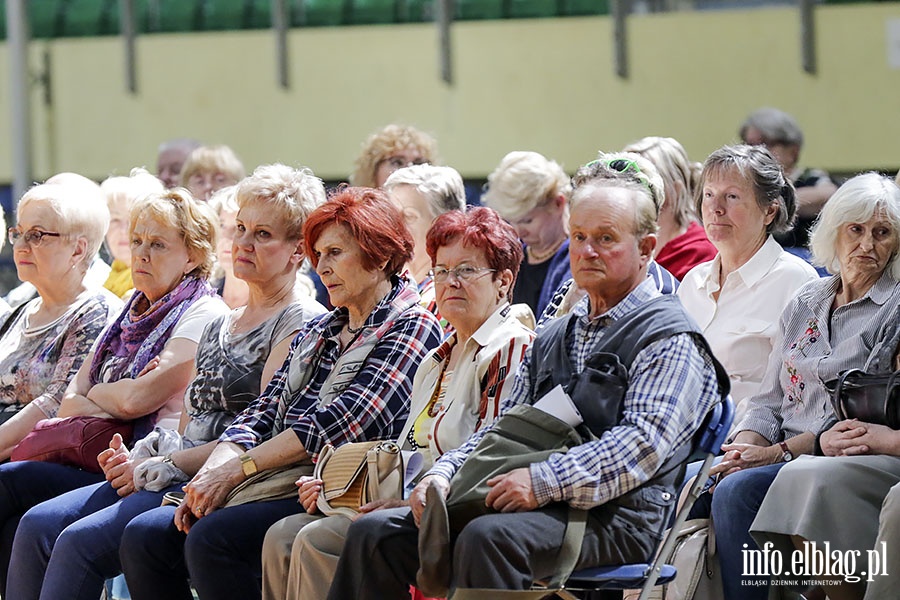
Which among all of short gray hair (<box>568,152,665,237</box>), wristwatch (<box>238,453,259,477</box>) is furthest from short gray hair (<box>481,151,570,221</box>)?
wristwatch (<box>238,453,259,477</box>)

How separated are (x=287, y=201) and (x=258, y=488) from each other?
2.89 ft

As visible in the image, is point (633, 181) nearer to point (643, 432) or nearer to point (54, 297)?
point (643, 432)

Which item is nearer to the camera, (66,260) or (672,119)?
(66,260)

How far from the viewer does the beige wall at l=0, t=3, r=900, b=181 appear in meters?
7.93

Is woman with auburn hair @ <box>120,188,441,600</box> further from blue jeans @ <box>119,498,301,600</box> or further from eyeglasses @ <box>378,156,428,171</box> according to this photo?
eyeglasses @ <box>378,156,428,171</box>

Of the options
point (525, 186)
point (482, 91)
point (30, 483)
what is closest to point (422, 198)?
point (525, 186)

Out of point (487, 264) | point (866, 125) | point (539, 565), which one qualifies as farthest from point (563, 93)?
point (539, 565)

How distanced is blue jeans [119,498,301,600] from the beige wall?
5.50 metres

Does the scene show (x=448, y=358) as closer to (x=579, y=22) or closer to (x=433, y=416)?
(x=433, y=416)

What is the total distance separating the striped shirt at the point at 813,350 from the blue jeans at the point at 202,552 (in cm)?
126

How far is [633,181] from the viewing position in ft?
10.4

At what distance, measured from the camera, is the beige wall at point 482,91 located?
7.93m

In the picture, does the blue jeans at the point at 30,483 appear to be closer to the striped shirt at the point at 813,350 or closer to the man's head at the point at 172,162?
the striped shirt at the point at 813,350

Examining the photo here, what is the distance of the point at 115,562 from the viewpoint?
140 inches
